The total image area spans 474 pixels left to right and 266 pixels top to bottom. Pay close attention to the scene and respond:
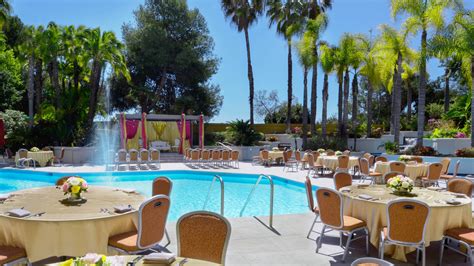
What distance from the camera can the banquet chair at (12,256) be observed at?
3744mm

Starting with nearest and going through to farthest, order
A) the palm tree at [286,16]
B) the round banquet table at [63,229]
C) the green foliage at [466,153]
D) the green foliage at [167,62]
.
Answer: the round banquet table at [63,229] → the green foliage at [466,153] → the palm tree at [286,16] → the green foliage at [167,62]

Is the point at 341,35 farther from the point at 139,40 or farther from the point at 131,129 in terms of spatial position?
the point at 139,40

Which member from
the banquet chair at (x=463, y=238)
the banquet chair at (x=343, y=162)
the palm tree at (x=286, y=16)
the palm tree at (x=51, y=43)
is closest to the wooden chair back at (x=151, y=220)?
the banquet chair at (x=463, y=238)

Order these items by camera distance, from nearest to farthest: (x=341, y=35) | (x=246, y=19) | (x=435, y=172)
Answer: (x=435, y=172) < (x=341, y=35) < (x=246, y=19)

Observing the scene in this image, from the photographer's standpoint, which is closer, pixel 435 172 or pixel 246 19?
pixel 435 172


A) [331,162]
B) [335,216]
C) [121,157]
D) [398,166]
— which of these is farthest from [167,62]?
[335,216]

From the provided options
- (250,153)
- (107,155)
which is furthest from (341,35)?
(107,155)

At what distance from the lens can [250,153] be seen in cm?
2258

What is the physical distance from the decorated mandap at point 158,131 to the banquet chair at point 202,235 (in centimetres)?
1765

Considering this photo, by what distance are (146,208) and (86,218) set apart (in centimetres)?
64

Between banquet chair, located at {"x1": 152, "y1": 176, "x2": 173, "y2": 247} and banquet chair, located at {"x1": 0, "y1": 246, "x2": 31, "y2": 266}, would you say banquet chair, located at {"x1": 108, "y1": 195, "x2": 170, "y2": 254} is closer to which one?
banquet chair, located at {"x1": 0, "y1": 246, "x2": 31, "y2": 266}

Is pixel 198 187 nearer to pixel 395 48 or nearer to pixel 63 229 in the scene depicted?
pixel 63 229

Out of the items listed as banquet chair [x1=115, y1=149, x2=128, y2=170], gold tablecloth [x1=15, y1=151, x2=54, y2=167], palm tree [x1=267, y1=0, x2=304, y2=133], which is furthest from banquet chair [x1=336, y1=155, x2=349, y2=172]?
palm tree [x1=267, y1=0, x2=304, y2=133]

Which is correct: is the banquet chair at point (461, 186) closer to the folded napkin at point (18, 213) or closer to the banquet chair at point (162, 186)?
the banquet chair at point (162, 186)
